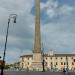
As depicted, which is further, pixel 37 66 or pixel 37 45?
pixel 37 66

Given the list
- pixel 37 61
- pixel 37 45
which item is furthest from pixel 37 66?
pixel 37 45

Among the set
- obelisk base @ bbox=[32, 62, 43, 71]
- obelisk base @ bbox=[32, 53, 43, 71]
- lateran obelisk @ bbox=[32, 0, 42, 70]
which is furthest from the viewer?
obelisk base @ bbox=[32, 62, 43, 71]

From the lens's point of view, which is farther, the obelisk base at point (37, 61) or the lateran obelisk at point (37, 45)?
the obelisk base at point (37, 61)

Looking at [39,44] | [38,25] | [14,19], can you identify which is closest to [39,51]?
[39,44]

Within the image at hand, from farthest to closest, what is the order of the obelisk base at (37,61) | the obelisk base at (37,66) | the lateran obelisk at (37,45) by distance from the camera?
the obelisk base at (37,66)
the obelisk base at (37,61)
the lateran obelisk at (37,45)

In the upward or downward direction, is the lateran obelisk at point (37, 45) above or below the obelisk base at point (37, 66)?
above

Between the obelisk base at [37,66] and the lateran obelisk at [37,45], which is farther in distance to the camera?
the obelisk base at [37,66]

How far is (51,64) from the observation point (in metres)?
200

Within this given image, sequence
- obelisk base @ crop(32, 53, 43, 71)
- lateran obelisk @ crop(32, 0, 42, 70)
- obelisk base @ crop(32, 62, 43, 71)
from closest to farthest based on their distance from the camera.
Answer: lateran obelisk @ crop(32, 0, 42, 70), obelisk base @ crop(32, 53, 43, 71), obelisk base @ crop(32, 62, 43, 71)

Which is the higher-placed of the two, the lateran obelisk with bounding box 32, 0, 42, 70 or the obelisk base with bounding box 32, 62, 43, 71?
the lateran obelisk with bounding box 32, 0, 42, 70

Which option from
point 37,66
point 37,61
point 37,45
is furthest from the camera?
point 37,66

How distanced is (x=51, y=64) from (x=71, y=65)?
15475mm

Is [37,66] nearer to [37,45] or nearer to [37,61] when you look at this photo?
[37,61]

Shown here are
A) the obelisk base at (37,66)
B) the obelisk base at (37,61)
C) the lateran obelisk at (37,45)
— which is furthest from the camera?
the obelisk base at (37,66)
